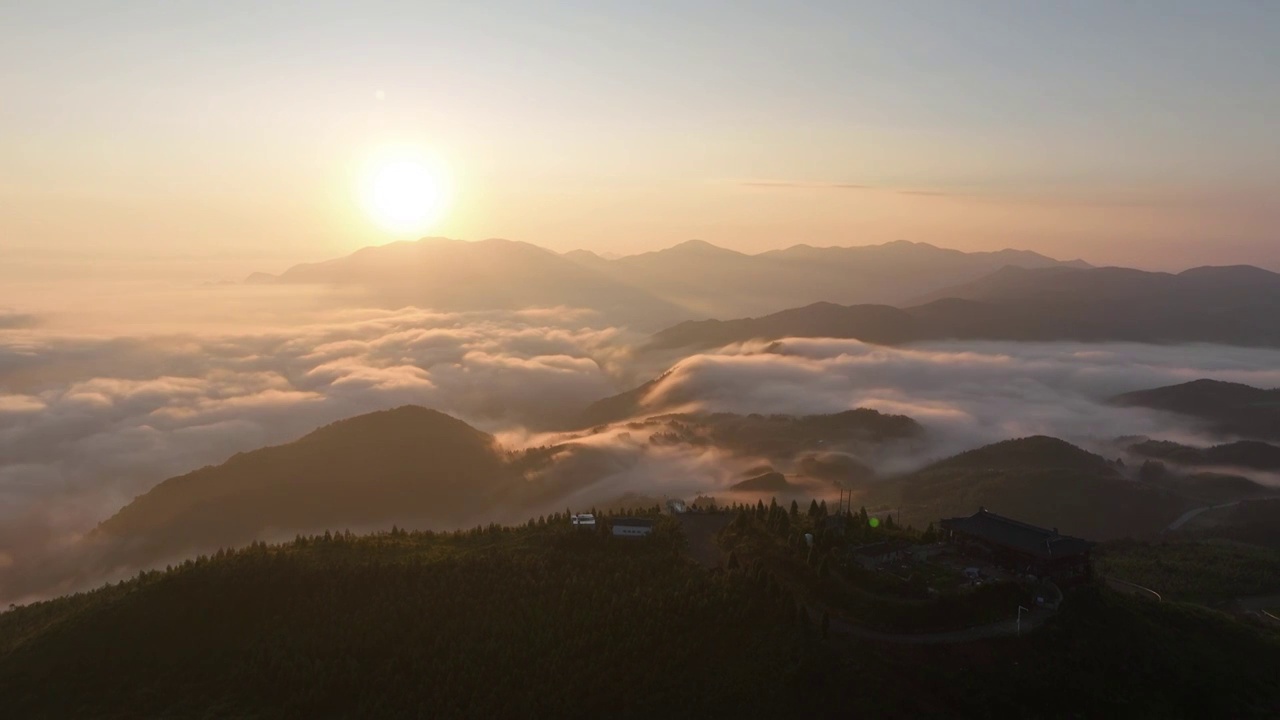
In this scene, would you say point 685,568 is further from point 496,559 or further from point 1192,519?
point 1192,519

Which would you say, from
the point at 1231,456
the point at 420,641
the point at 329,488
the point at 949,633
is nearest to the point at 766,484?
the point at 329,488

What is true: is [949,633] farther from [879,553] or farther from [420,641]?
[420,641]

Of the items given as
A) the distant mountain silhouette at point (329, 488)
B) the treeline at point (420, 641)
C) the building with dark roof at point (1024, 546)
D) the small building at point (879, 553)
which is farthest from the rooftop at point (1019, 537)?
the distant mountain silhouette at point (329, 488)

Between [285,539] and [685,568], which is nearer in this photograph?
[685,568]

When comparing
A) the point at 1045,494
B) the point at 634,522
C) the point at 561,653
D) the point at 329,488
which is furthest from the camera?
the point at 1045,494

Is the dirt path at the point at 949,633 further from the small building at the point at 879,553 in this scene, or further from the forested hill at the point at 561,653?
the small building at the point at 879,553

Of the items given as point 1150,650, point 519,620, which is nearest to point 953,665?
point 1150,650

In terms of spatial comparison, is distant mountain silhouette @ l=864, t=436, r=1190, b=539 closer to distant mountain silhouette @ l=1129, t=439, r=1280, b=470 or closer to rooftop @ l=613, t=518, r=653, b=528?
distant mountain silhouette @ l=1129, t=439, r=1280, b=470

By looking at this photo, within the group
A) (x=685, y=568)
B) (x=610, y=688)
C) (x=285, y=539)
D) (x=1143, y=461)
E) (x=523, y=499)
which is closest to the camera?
(x=610, y=688)
